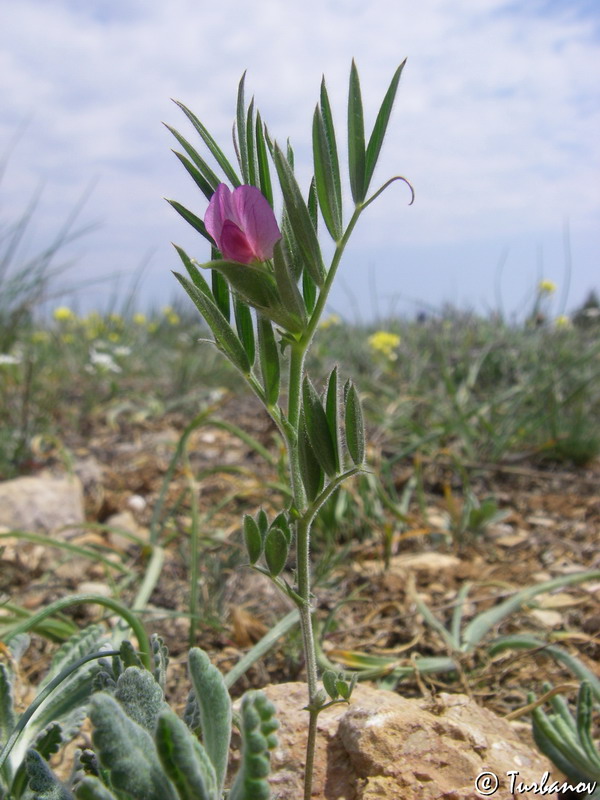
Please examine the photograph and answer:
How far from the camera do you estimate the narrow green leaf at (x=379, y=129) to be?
0.79 metres

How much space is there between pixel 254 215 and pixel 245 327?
0.16 m

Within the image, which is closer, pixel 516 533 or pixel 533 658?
pixel 533 658

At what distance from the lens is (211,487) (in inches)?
115

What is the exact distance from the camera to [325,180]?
31.4 inches

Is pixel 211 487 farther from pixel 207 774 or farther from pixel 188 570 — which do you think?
pixel 207 774

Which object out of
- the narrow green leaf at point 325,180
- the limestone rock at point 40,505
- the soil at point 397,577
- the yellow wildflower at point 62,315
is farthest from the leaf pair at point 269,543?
the yellow wildflower at point 62,315

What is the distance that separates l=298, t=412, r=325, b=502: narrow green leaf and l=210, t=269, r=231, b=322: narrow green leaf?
0.16 metres

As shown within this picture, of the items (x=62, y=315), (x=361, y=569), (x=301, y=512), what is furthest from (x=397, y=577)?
(x=62, y=315)

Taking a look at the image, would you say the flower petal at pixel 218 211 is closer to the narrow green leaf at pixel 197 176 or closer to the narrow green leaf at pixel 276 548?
the narrow green leaf at pixel 197 176

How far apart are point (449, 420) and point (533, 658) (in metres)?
1.41

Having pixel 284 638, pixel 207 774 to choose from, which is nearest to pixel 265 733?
pixel 207 774

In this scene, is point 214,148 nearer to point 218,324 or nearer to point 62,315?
point 218,324

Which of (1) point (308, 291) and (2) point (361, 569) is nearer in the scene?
(1) point (308, 291)

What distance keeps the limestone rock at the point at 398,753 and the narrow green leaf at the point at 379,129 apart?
75 centimetres
